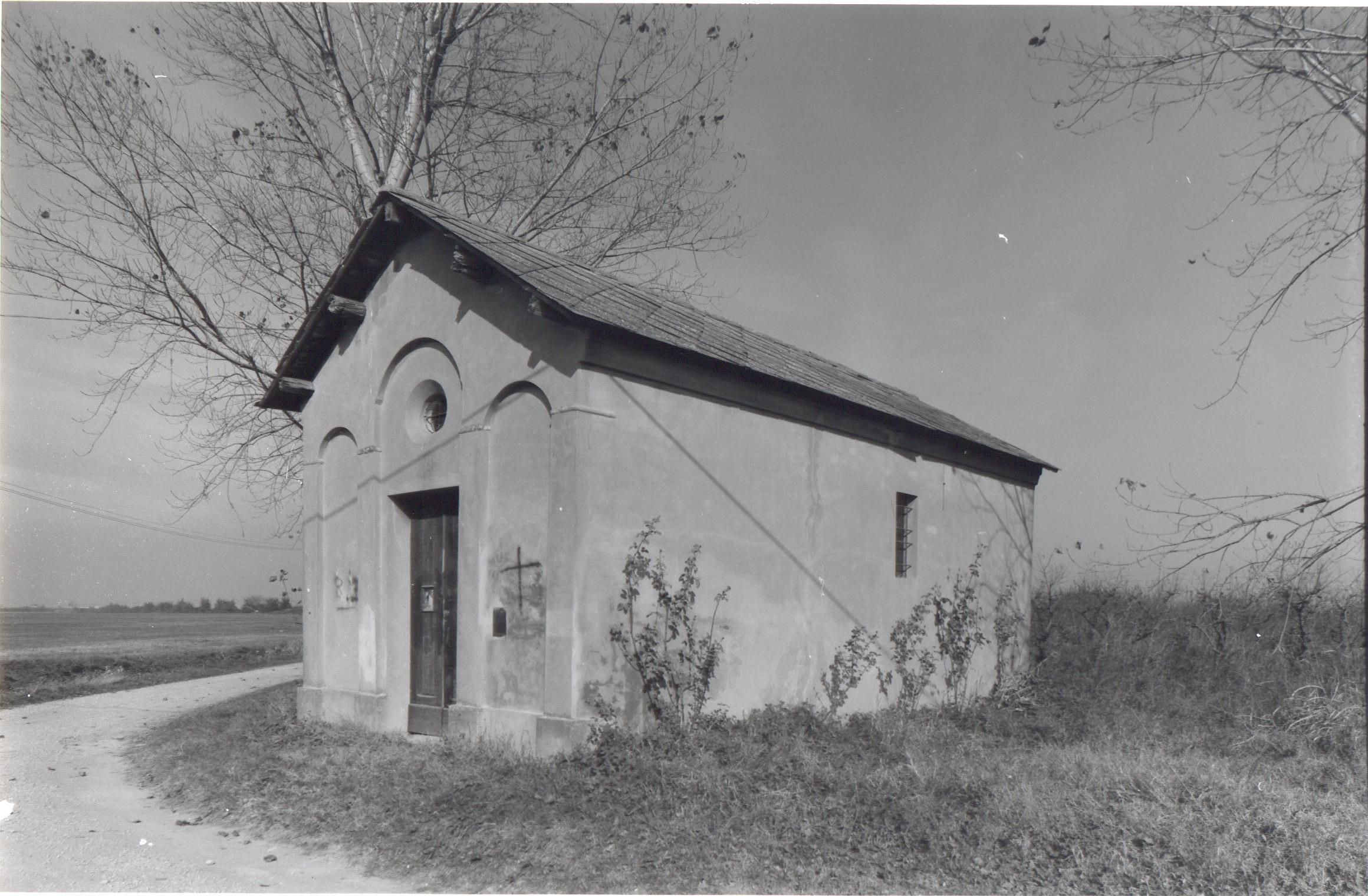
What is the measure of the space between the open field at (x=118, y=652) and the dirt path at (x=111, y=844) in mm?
6861

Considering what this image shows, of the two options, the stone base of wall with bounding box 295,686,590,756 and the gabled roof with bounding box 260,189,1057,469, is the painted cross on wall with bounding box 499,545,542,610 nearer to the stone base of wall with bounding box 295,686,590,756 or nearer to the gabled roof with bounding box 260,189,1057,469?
the stone base of wall with bounding box 295,686,590,756

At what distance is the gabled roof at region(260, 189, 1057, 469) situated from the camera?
8.56 metres

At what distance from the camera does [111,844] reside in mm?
6570

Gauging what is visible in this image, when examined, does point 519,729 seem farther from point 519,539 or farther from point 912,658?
point 912,658

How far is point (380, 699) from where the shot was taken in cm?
992

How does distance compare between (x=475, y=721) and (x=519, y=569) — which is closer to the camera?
(x=519, y=569)

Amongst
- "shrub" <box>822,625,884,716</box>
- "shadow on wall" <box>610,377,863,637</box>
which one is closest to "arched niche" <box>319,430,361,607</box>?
"shadow on wall" <box>610,377,863,637</box>

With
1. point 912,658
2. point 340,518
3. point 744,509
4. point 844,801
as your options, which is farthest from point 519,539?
point 912,658

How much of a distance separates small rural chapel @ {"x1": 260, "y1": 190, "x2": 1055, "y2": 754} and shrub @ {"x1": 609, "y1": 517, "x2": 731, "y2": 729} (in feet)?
0.45

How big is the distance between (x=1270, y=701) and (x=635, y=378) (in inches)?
347

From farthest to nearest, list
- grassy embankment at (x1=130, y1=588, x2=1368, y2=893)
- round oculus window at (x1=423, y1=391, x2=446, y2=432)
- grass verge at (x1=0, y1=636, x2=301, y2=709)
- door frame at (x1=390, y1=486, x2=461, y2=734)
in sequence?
grass verge at (x1=0, y1=636, x2=301, y2=709) → round oculus window at (x1=423, y1=391, x2=446, y2=432) → door frame at (x1=390, y1=486, x2=461, y2=734) → grassy embankment at (x1=130, y1=588, x2=1368, y2=893)

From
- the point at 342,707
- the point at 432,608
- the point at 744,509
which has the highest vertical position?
the point at 744,509

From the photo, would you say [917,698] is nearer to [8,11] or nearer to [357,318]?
[357,318]

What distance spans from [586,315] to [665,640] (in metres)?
3.25
